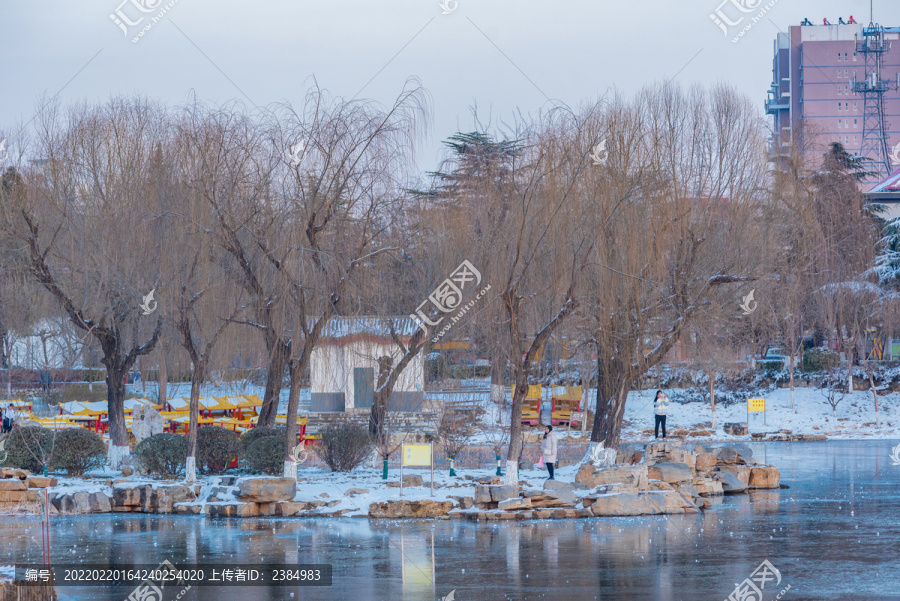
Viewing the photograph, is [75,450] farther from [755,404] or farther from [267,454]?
[755,404]

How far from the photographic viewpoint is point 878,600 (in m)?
10.6

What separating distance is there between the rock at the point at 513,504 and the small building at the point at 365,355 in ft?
15.5

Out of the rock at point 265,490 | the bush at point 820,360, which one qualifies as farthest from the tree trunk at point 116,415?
the bush at point 820,360

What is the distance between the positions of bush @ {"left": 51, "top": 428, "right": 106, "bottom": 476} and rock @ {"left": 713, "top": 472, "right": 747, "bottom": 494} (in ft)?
47.2

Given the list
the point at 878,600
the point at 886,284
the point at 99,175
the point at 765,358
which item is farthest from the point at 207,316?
the point at 765,358

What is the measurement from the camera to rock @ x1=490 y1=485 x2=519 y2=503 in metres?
17.7

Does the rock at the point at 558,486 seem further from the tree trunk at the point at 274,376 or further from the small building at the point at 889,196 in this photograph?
the small building at the point at 889,196

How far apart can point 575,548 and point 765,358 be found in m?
37.7

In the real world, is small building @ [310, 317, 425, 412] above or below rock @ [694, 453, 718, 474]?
above

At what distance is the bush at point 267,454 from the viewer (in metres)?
20.1

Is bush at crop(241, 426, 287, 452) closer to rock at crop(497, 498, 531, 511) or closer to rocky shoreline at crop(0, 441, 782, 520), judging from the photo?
rocky shoreline at crop(0, 441, 782, 520)

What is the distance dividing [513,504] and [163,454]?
8.13 m

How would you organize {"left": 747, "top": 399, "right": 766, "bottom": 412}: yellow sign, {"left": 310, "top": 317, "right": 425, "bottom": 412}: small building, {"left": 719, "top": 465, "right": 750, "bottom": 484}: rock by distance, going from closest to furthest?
1. {"left": 310, "top": 317, "right": 425, "bottom": 412}: small building
2. {"left": 719, "top": 465, "right": 750, "bottom": 484}: rock
3. {"left": 747, "top": 399, "right": 766, "bottom": 412}: yellow sign

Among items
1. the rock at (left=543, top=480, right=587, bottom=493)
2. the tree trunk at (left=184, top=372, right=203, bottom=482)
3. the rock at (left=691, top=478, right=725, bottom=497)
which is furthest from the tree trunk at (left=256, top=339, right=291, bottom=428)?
the rock at (left=691, top=478, right=725, bottom=497)
